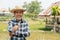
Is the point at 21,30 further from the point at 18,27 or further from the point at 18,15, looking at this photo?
the point at 18,15

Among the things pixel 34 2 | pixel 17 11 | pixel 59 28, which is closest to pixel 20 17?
pixel 17 11

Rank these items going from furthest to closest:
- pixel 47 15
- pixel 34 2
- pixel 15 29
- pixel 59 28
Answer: pixel 34 2, pixel 47 15, pixel 59 28, pixel 15 29

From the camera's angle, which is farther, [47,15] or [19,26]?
[47,15]

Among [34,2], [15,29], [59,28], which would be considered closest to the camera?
[15,29]

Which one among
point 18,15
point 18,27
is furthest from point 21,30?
point 18,15

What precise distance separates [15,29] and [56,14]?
15607 mm

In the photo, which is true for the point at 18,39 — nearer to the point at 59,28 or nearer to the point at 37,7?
the point at 59,28

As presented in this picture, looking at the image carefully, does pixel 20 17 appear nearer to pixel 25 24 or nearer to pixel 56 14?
pixel 25 24

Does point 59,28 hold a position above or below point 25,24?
below

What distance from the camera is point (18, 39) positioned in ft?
12.1

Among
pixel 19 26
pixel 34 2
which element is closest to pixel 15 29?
pixel 19 26

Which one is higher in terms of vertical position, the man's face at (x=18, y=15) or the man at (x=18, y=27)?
the man's face at (x=18, y=15)

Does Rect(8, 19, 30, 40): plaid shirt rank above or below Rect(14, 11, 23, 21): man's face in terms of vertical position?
below

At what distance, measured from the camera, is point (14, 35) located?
3.68 meters
